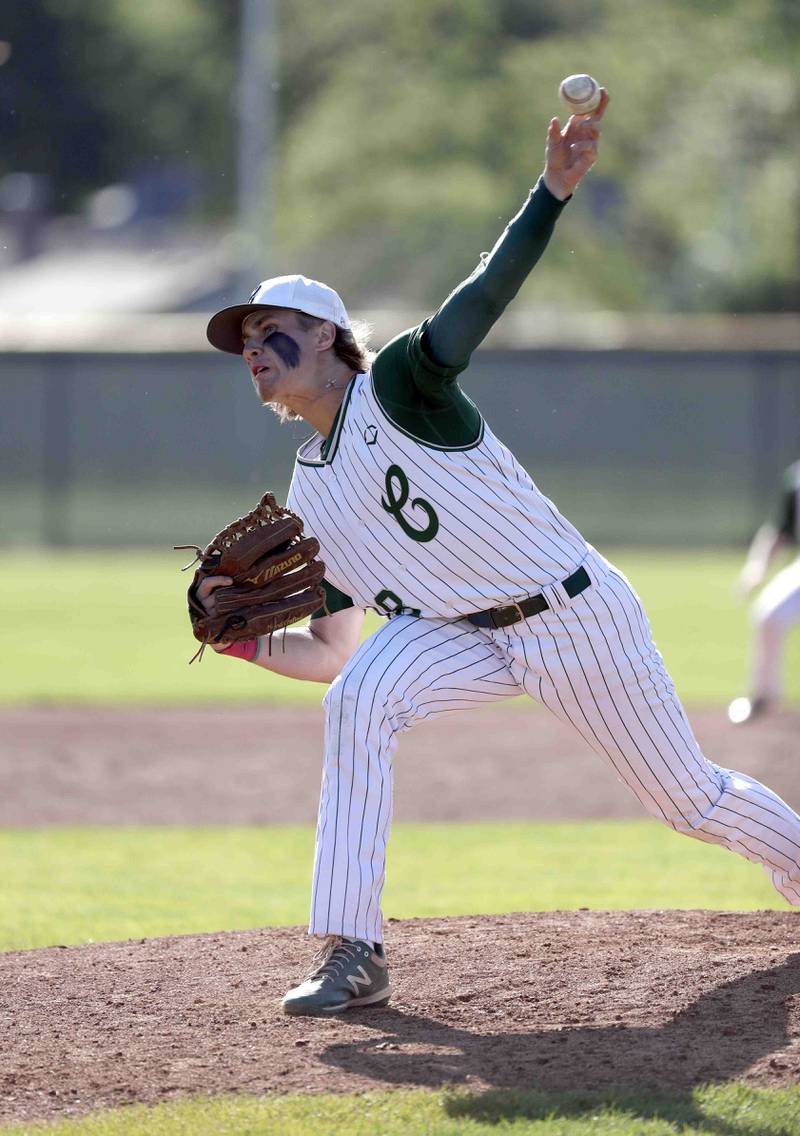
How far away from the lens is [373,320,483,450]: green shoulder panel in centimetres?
330

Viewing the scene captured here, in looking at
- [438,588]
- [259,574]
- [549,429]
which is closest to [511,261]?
[438,588]

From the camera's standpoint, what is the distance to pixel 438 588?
347 centimetres

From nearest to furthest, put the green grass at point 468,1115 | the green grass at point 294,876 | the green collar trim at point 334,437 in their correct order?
the green grass at point 468,1115, the green collar trim at point 334,437, the green grass at point 294,876

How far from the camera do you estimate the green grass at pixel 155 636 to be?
31.8 feet

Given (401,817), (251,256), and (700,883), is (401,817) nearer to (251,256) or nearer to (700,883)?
(700,883)

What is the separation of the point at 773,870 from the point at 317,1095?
1340 mm

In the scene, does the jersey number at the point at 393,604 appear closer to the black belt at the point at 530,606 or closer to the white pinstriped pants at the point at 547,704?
the white pinstriped pants at the point at 547,704

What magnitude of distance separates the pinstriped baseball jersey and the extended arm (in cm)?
23

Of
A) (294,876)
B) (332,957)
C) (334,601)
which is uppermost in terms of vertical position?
(334,601)

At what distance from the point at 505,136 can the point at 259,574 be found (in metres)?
25.8

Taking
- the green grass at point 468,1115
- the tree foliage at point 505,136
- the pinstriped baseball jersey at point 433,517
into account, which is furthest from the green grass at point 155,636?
the tree foliage at point 505,136

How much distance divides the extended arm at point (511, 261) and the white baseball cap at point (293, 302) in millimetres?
351

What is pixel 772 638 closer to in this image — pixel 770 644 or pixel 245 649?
pixel 770 644

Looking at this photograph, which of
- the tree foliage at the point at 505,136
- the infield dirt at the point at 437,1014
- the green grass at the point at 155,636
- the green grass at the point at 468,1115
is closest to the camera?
the green grass at the point at 468,1115
